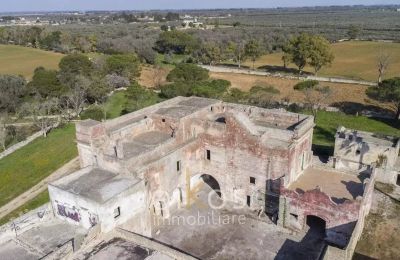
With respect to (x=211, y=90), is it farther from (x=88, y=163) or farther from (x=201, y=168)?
(x=88, y=163)

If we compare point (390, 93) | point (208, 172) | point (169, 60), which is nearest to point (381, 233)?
point (208, 172)

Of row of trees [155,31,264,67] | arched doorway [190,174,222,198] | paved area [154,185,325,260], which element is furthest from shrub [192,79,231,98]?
row of trees [155,31,264,67]

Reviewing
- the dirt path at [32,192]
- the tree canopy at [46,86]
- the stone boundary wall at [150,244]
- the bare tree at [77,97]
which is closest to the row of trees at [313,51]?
the bare tree at [77,97]

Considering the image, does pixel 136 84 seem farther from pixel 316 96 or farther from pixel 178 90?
pixel 316 96

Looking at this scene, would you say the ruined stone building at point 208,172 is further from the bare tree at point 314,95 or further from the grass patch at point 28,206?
the bare tree at point 314,95

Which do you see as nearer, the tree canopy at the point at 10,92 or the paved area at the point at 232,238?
the paved area at the point at 232,238
